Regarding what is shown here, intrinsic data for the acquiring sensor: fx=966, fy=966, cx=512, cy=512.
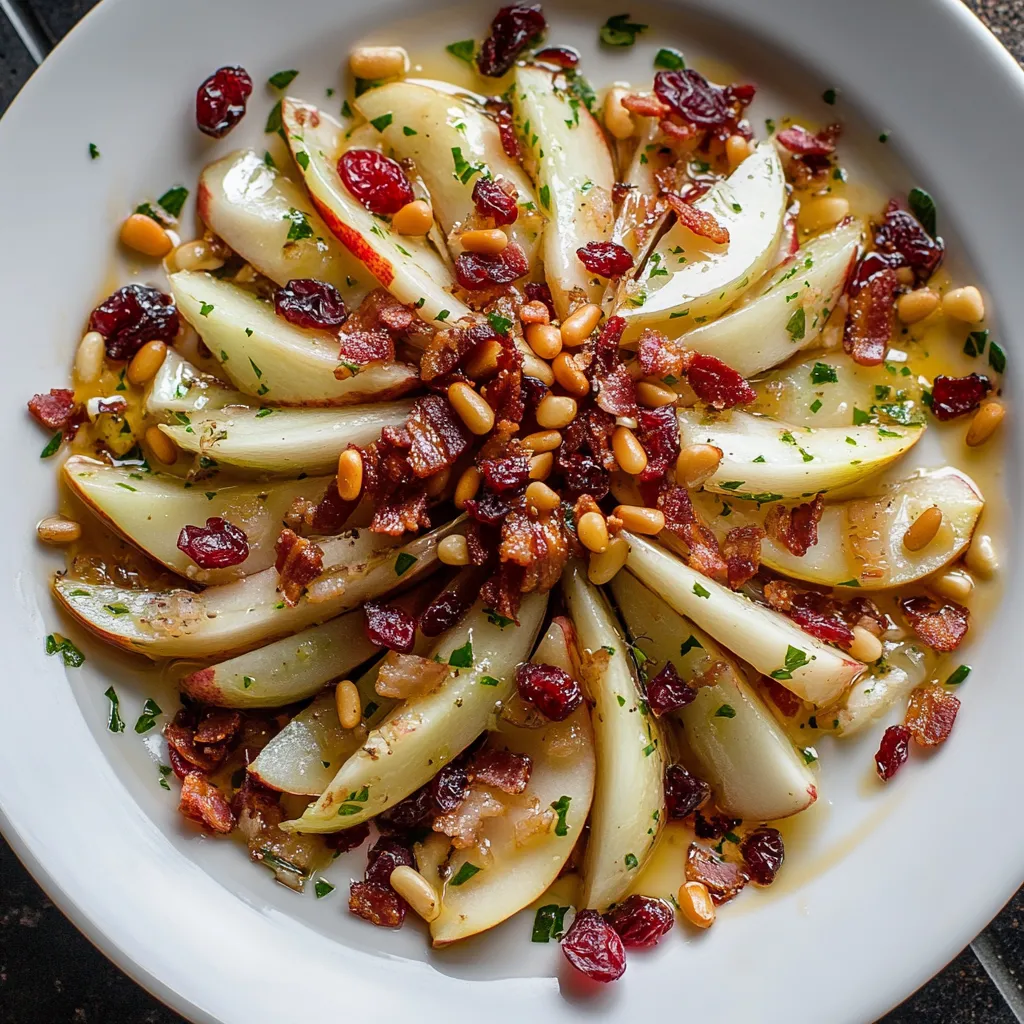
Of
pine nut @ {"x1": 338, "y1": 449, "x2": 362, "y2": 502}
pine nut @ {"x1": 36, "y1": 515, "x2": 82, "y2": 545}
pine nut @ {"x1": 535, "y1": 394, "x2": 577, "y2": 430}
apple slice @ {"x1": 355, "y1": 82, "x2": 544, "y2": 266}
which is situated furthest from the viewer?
apple slice @ {"x1": 355, "y1": 82, "x2": 544, "y2": 266}

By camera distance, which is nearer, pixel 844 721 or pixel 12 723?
pixel 12 723

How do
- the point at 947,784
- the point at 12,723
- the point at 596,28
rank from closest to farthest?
1. the point at 12,723
2. the point at 947,784
3. the point at 596,28

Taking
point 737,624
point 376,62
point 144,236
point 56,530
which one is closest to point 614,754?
point 737,624

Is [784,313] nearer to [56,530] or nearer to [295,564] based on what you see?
[295,564]

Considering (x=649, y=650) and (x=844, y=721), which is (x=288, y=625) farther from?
(x=844, y=721)

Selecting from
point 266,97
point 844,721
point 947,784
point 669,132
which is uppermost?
point 266,97

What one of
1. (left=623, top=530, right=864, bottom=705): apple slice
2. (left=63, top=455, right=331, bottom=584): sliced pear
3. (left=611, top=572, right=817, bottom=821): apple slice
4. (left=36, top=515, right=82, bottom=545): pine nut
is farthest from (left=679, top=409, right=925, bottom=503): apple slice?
(left=36, top=515, right=82, bottom=545): pine nut

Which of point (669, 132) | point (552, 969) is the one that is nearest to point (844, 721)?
point (552, 969)

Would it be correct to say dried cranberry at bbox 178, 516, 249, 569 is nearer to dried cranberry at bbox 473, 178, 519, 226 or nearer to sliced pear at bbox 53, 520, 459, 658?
sliced pear at bbox 53, 520, 459, 658
